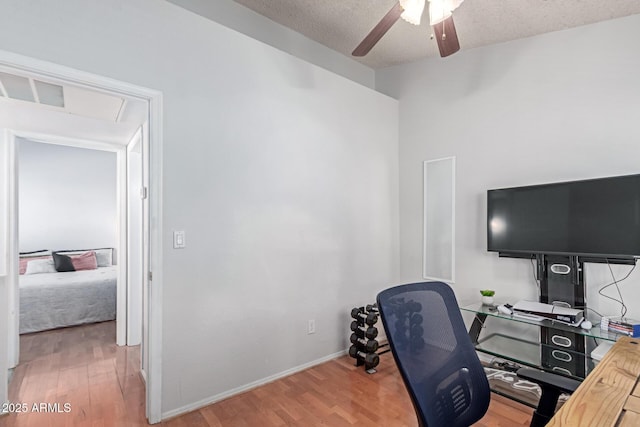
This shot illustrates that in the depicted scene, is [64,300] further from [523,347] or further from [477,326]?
[523,347]

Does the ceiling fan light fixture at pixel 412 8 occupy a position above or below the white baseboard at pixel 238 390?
above

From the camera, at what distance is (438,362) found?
1.15 meters

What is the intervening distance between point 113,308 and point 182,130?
131 inches

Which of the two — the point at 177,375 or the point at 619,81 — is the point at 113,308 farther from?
the point at 619,81

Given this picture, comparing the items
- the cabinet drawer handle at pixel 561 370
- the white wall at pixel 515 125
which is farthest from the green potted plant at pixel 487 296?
the cabinet drawer handle at pixel 561 370

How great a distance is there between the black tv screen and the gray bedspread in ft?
15.0

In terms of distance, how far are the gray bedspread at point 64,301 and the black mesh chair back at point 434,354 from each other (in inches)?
175

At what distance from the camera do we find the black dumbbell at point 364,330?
2.79 meters

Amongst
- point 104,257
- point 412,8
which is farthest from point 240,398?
A: point 104,257

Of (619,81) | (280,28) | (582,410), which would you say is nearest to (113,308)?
(280,28)

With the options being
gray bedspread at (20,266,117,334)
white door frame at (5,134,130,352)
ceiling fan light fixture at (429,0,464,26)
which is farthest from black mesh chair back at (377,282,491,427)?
gray bedspread at (20,266,117,334)

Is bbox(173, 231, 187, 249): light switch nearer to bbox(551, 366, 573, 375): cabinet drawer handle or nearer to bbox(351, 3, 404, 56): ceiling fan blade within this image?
bbox(351, 3, 404, 56): ceiling fan blade

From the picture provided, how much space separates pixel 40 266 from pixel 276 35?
193 inches

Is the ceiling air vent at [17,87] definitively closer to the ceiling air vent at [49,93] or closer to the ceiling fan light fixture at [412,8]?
the ceiling air vent at [49,93]
